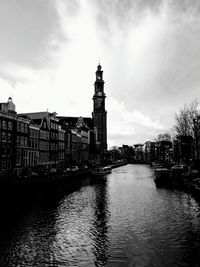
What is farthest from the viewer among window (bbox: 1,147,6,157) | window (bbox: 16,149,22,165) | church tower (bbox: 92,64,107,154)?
church tower (bbox: 92,64,107,154)

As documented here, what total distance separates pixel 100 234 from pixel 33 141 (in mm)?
50688

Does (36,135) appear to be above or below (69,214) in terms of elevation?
above

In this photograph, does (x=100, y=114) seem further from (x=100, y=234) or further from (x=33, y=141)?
(x=100, y=234)

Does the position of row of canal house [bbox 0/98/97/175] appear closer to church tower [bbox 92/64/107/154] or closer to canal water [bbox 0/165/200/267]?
canal water [bbox 0/165/200/267]

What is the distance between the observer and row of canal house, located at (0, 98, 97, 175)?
184 ft

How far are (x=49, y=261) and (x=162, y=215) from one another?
15.2 metres

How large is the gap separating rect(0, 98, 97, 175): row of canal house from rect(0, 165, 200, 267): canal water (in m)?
26.3

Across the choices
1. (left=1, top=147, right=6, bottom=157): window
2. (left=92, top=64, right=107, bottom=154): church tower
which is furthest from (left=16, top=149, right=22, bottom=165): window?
(left=92, top=64, right=107, bottom=154): church tower

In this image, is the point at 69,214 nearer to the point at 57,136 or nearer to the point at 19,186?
the point at 19,186

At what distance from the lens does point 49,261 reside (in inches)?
611

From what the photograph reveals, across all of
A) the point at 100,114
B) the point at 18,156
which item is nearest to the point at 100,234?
the point at 18,156

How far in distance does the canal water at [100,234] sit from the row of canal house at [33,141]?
26277 mm

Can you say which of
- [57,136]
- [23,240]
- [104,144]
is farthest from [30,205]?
[104,144]

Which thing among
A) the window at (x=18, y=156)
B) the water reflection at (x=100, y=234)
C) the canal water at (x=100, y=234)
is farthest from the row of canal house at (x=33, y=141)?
the water reflection at (x=100, y=234)
